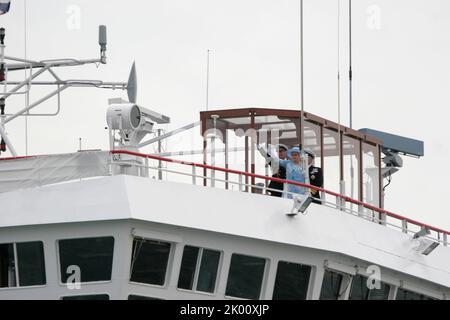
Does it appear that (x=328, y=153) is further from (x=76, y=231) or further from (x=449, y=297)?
(x=76, y=231)

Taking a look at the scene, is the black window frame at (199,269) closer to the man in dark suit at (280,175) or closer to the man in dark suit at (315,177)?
the man in dark suit at (280,175)

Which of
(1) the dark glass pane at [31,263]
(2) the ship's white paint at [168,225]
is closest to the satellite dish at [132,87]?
(2) the ship's white paint at [168,225]

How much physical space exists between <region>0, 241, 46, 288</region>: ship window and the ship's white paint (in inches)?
6.0

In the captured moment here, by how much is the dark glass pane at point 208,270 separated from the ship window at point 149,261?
735mm

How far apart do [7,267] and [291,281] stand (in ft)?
17.8

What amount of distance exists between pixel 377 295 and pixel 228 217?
4.32 meters

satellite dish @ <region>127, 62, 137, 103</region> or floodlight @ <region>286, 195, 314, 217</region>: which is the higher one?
satellite dish @ <region>127, 62, 137, 103</region>

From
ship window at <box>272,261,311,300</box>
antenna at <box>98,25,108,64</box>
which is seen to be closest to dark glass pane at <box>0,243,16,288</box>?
ship window at <box>272,261,311,300</box>

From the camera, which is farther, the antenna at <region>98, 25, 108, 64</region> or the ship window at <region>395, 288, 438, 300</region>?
the antenna at <region>98, 25, 108, 64</region>

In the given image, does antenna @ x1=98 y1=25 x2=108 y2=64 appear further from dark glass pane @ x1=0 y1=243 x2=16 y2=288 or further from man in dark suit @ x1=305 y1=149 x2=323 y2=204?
dark glass pane @ x1=0 y1=243 x2=16 y2=288

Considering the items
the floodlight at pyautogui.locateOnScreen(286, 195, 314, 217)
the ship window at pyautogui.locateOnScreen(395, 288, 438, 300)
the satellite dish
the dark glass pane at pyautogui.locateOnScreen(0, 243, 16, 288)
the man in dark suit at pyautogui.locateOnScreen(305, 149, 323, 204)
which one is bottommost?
the ship window at pyautogui.locateOnScreen(395, 288, 438, 300)

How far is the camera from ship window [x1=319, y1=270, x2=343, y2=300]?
22234mm

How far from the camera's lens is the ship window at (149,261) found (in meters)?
20.3

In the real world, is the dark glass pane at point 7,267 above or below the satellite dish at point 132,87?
below
